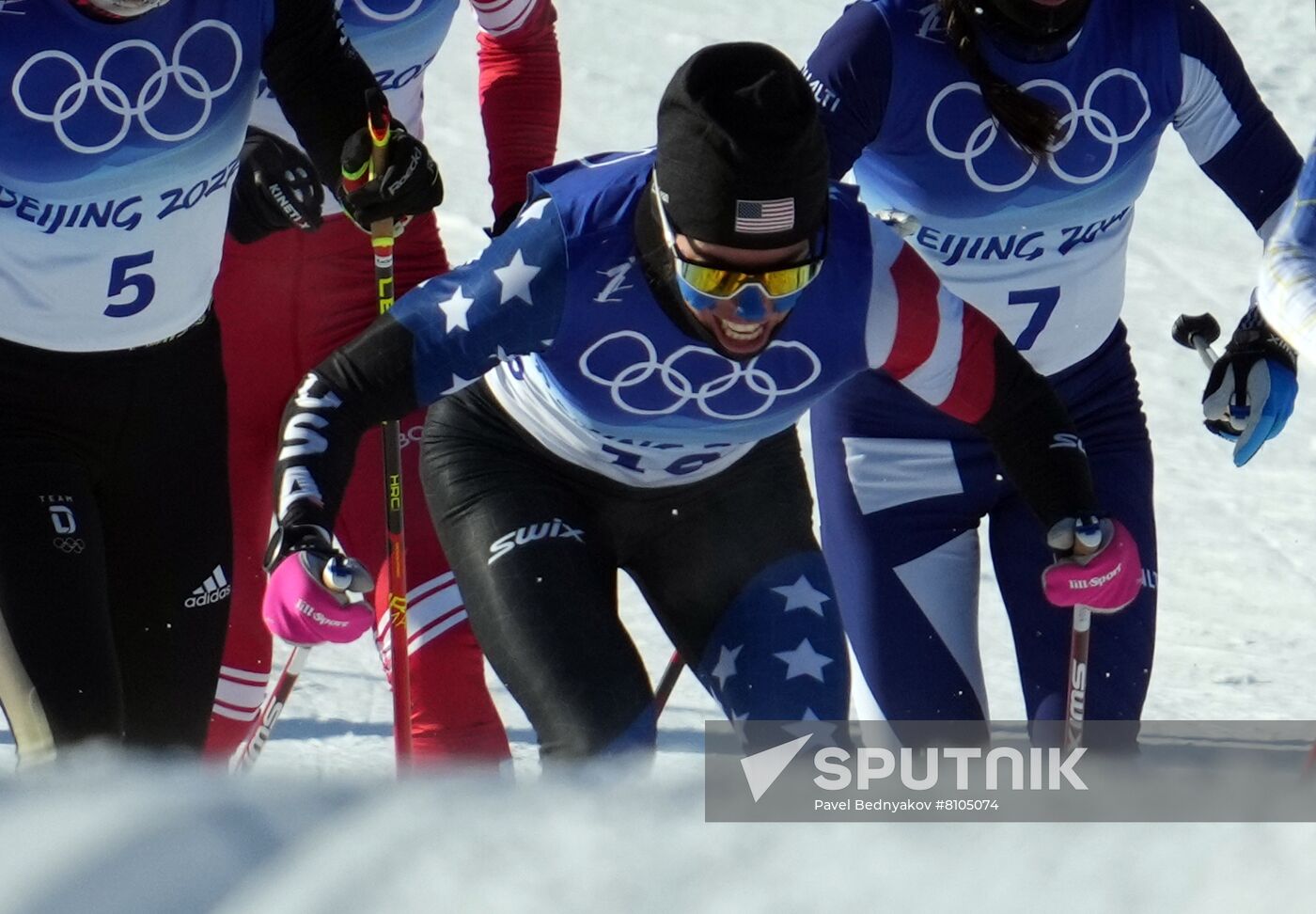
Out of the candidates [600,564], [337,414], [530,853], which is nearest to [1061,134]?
[600,564]

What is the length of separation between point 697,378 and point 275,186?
3.18 feet

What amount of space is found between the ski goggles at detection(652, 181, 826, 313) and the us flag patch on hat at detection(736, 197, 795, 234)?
0.21ft

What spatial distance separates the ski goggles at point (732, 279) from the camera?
3.03 metres

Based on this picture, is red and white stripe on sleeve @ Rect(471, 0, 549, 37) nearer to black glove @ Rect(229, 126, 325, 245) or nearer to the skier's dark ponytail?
black glove @ Rect(229, 126, 325, 245)

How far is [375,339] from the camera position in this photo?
3184 mm

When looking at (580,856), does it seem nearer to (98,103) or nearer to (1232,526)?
(98,103)

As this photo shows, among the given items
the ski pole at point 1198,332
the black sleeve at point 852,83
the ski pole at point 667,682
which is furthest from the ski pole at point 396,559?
the ski pole at point 1198,332

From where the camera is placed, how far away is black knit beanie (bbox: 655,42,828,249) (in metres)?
2.96

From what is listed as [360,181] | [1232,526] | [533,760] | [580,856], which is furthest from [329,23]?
[1232,526]

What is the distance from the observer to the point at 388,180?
11.2 ft

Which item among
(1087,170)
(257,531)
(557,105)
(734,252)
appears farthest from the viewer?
(557,105)

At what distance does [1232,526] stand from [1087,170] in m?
2.76

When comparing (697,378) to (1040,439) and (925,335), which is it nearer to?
(925,335)

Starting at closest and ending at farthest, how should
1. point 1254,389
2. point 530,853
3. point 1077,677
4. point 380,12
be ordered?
point 530,853
point 1077,677
point 1254,389
point 380,12
